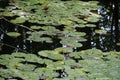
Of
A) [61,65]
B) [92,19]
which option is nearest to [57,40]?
[61,65]

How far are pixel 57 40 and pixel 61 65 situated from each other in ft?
2.75

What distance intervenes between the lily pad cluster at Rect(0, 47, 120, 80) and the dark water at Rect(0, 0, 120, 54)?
236mm

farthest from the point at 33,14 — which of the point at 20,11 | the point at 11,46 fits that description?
the point at 11,46

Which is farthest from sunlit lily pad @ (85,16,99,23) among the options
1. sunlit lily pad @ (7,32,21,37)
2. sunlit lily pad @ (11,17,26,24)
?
sunlit lily pad @ (7,32,21,37)

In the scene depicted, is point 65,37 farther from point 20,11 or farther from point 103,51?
point 20,11

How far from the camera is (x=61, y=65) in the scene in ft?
10.7

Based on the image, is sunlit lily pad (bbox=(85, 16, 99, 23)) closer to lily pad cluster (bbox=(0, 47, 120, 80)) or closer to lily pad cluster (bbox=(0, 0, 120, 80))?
lily pad cluster (bbox=(0, 0, 120, 80))

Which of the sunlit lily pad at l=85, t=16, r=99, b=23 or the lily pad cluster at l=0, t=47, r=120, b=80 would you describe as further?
the sunlit lily pad at l=85, t=16, r=99, b=23

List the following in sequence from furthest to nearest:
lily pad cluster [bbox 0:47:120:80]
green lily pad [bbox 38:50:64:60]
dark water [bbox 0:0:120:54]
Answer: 1. dark water [bbox 0:0:120:54]
2. green lily pad [bbox 38:50:64:60]
3. lily pad cluster [bbox 0:47:120:80]

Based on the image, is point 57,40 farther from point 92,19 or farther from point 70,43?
point 92,19

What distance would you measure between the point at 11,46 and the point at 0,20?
1.12 metres

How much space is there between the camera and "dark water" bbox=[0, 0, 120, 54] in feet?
12.6

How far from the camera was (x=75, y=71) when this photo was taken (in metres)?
3.12

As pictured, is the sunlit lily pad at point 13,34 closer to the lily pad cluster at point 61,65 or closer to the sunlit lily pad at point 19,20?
the sunlit lily pad at point 19,20
